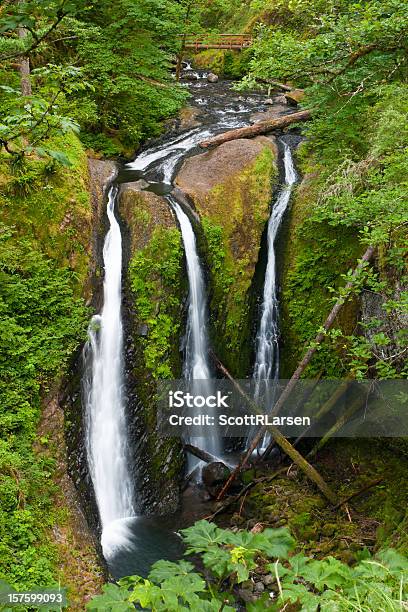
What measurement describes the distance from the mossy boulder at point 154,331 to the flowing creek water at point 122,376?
216 mm

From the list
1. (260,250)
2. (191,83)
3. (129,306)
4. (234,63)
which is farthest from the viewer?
(234,63)

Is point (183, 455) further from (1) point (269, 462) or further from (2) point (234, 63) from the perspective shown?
(2) point (234, 63)

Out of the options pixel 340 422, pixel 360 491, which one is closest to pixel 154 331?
pixel 340 422

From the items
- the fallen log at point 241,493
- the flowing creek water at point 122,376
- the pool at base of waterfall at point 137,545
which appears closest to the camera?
the pool at base of waterfall at point 137,545

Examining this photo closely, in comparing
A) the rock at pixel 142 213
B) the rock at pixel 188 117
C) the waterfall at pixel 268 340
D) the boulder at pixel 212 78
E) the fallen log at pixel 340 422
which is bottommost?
the fallen log at pixel 340 422

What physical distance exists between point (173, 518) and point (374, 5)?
321 inches

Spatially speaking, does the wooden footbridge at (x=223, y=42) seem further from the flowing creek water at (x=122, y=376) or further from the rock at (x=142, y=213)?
the rock at (x=142, y=213)

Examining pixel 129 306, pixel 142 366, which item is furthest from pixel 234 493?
pixel 129 306

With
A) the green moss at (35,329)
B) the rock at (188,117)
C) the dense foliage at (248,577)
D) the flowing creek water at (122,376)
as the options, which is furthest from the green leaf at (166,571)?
the rock at (188,117)

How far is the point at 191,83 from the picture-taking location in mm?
18656

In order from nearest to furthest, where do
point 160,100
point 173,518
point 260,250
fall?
point 173,518 → point 260,250 → point 160,100

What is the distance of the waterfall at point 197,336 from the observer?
28.1 ft

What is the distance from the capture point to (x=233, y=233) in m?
9.23

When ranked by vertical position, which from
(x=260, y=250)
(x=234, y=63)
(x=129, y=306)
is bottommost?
(x=129, y=306)
